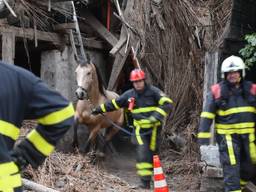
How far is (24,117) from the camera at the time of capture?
9.55 feet

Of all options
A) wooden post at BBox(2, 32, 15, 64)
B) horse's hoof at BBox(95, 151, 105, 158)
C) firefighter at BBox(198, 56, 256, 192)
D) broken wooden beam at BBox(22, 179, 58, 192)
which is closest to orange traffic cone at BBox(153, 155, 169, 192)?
firefighter at BBox(198, 56, 256, 192)

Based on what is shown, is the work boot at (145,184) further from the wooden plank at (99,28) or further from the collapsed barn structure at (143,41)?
the wooden plank at (99,28)

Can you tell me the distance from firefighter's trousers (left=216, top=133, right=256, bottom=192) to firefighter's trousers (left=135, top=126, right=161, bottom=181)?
199 centimetres

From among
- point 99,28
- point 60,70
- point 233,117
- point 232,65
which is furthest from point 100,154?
point 232,65

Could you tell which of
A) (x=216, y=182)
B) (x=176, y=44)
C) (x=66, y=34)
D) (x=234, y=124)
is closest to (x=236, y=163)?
(x=234, y=124)

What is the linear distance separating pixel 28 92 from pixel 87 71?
6611mm

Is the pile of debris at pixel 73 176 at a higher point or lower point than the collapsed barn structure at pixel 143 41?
lower

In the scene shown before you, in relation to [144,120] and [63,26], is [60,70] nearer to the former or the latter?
[63,26]

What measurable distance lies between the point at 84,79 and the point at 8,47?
1903 mm

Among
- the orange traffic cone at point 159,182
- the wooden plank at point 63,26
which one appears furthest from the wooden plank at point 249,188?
the wooden plank at point 63,26

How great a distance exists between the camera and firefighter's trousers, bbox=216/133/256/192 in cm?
631

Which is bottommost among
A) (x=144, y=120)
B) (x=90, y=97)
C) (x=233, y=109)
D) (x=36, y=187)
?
(x=36, y=187)

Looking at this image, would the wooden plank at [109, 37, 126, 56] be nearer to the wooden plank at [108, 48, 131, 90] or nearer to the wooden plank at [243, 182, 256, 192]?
the wooden plank at [108, 48, 131, 90]

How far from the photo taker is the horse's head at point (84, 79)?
9.13m
